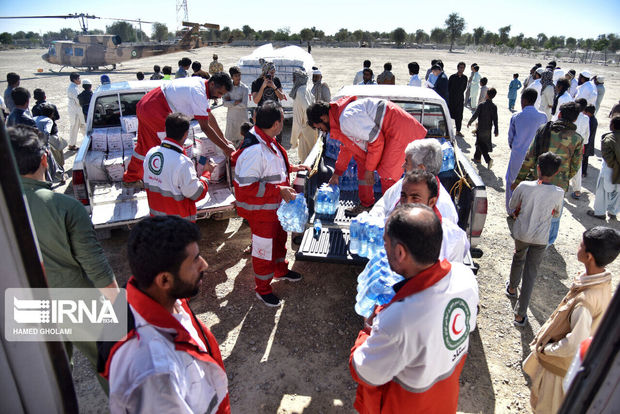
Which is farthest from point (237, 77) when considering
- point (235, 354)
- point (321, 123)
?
point (235, 354)

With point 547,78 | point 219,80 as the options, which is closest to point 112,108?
point 219,80

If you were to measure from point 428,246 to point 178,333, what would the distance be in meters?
1.10

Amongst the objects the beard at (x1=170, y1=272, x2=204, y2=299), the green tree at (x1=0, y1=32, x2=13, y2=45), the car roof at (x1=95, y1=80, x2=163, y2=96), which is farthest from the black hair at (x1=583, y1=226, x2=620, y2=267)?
the green tree at (x1=0, y1=32, x2=13, y2=45)

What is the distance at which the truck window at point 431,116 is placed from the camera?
559 cm

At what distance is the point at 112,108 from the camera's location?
6.36 metres

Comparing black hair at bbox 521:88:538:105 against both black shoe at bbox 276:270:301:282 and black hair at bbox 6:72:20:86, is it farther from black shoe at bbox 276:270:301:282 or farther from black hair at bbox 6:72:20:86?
black hair at bbox 6:72:20:86

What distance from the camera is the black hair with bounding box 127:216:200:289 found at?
1.55m

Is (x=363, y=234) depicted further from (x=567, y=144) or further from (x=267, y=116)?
(x=567, y=144)

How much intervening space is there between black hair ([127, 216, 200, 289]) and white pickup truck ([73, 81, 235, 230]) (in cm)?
367

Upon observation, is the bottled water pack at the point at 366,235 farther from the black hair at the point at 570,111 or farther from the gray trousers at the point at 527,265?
the black hair at the point at 570,111

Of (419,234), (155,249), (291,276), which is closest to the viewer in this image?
(155,249)

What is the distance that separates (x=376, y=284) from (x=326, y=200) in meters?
2.36

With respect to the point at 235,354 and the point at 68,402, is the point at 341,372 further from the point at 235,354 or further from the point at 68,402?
the point at 68,402

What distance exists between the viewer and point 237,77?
28.4 feet
